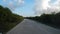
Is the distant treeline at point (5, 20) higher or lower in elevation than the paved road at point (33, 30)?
higher

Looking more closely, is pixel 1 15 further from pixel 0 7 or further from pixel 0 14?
pixel 0 7

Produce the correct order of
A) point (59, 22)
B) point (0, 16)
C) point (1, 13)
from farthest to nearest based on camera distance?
point (59, 22) < point (1, 13) < point (0, 16)

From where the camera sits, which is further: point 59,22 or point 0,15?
point 59,22

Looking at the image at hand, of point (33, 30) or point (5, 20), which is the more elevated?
point (5, 20)

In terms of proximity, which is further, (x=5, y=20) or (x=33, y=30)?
(x=5, y=20)

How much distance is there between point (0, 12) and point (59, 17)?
19.5 m

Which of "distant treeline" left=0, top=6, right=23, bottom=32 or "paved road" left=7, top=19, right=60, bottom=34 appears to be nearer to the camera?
"distant treeline" left=0, top=6, right=23, bottom=32

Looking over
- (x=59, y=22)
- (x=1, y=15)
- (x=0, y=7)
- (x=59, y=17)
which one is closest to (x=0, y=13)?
(x=1, y=15)

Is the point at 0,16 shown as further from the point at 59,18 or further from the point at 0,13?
the point at 59,18

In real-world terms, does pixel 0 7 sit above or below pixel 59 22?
above

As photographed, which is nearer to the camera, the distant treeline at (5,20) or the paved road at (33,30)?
the distant treeline at (5,20)

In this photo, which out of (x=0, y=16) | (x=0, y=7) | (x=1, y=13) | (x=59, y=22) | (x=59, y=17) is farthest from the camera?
(x=59, y=17)

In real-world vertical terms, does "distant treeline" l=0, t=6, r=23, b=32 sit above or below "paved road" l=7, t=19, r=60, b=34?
above

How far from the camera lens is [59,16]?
47.0 m
